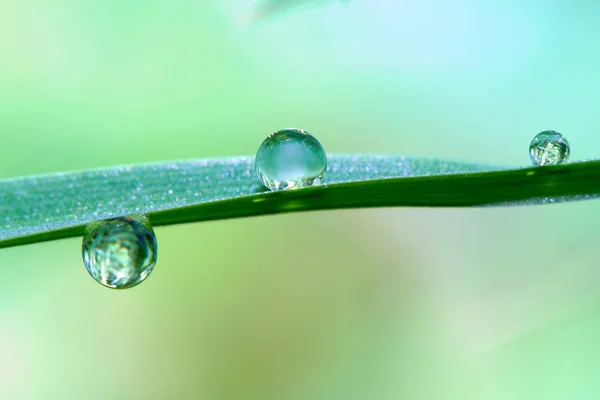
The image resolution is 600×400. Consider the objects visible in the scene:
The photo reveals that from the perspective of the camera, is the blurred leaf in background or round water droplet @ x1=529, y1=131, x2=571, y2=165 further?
the blurred leaf in background

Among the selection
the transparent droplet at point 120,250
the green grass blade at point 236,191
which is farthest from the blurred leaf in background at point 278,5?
the transparent droplet at point 120,250

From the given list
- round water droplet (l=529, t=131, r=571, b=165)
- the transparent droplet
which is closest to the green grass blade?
the transparent droplet

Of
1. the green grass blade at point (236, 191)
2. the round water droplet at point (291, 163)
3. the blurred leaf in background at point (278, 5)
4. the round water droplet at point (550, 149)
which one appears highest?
the blurred leaf in background at point (278, 5)

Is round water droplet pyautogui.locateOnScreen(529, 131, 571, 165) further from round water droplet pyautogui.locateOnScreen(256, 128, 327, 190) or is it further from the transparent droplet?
the transparent droplet

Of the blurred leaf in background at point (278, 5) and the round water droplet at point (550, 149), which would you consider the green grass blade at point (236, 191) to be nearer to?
the round water droplet at point (550, 149)

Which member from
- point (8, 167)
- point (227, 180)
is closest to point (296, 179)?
point (227, 180)

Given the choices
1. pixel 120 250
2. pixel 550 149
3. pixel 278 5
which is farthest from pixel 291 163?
pixel 278 5
